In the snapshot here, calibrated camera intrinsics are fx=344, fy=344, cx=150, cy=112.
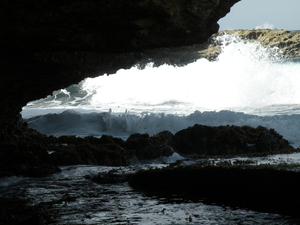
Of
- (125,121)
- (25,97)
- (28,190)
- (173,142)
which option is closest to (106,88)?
(125,121)

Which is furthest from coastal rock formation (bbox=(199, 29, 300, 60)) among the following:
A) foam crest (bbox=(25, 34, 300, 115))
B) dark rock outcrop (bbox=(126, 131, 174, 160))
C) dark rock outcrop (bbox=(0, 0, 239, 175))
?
dark rock outcrop (bbox=(0, 0, 239, 175))

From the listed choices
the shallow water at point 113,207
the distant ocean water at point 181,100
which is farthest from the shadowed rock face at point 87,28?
the distant ocean water at point 181,100

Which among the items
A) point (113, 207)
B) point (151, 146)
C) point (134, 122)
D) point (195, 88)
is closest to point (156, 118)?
point (134, 122)

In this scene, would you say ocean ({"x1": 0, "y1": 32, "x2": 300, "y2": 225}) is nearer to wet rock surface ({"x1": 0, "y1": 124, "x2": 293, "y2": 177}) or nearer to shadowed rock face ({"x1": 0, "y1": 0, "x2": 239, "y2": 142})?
wet rock surface ({"x1": 0, "y1": 124, "x2": 293, "y2": 177})

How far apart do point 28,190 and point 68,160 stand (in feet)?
8.30

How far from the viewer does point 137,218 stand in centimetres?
376

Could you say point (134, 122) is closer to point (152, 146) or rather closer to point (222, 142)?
point (152, 146)

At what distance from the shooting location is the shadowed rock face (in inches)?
161

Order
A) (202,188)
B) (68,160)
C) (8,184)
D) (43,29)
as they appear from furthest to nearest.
Result: (68,160) → (8,184) → (202,188) → (43,29)

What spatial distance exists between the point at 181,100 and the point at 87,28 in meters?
24.1

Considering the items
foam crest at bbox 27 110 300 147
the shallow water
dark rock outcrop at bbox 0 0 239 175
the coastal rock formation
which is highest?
the coastal rock formation

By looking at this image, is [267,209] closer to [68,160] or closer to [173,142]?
[68,160]

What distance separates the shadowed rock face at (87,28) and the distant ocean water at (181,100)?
9.31 meters

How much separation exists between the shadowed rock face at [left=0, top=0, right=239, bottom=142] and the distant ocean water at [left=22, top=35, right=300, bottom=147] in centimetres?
931
